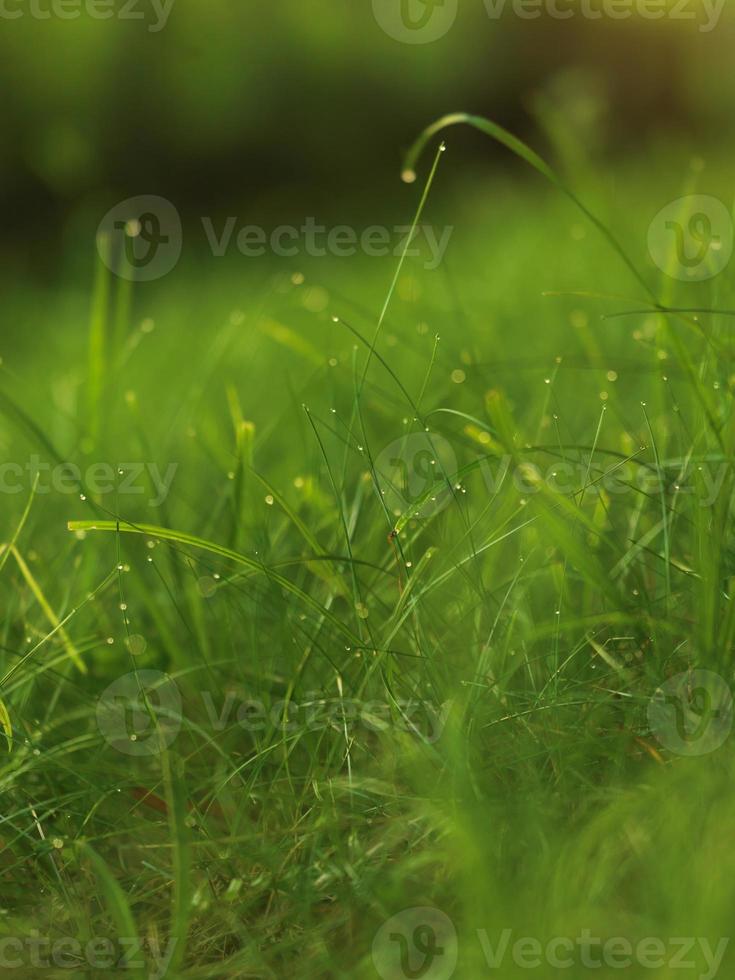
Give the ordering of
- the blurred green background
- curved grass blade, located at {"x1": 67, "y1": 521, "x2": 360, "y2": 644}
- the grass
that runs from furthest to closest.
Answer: the blurred green background < curved grass blade, located at {"x1": 67, "y1": 521, "x2": 360, "y2": 644} < the grass

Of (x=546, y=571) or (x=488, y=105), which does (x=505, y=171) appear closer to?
(x=488, y=105)

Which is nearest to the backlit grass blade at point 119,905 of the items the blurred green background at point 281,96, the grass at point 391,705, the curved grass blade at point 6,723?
the grass at point 391,705

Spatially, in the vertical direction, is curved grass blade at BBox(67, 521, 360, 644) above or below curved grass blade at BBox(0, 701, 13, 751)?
above

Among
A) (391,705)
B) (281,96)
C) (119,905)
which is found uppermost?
(281,96)

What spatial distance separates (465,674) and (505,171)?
496 cm

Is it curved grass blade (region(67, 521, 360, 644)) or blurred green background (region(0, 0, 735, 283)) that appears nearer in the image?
curved grass blade (region(67, 521, 360, 644))

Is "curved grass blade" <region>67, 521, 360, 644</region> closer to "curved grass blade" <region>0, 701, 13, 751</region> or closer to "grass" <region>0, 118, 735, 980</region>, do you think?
"grass" <region>0, 118, 735, 980</region>

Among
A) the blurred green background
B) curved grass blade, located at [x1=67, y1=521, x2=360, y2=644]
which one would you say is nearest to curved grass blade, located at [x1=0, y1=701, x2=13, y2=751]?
curved grass blade, located at [x1=67, y1=521, x2=360, y2=644]

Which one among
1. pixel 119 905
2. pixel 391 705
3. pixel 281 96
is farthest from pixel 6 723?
pixel 281 96

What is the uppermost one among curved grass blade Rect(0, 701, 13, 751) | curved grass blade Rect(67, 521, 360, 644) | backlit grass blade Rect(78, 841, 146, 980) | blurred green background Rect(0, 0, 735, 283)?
blurred green background Rect(0, 0, 735, 283)

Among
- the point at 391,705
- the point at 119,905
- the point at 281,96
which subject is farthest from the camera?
the point at 281,96

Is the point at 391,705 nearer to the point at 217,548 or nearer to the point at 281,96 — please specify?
the point at 217,548

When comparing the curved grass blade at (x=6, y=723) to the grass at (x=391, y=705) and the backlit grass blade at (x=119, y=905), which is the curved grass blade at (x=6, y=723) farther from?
the backlit grass blade at (x=119, y=905)

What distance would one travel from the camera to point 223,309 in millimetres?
3420
